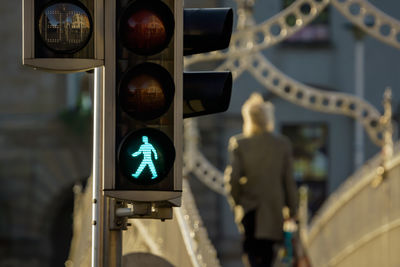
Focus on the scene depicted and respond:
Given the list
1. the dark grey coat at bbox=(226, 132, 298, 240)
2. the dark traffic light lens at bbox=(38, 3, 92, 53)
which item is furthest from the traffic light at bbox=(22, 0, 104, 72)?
the dark grey coat at bbox=(226, 132, 298, 240)

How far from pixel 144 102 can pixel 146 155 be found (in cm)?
20

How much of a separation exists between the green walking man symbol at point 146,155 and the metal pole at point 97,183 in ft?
0.97

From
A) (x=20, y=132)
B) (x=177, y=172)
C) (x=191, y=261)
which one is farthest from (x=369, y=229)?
(x=20, y=132)

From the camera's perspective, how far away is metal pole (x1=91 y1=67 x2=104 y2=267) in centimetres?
620

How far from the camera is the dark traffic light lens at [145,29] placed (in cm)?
605

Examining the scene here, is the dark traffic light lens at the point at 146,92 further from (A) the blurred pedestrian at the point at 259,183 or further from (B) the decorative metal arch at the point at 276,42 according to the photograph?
(B) the decorative metal arch at the point at 276,42


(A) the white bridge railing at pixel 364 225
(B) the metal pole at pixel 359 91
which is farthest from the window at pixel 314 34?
(A) the white bridge railing at pixel 364 225

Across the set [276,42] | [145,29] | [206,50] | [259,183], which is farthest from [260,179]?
[276,42]

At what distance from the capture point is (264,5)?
36.4 meters

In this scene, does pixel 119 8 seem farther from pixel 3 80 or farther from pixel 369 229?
pixel 3 80

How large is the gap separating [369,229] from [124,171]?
29.9 ft

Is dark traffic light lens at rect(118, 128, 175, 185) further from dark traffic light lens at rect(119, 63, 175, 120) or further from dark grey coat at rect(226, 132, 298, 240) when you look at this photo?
dark grey coat at rect(226, 132, 298, 240)

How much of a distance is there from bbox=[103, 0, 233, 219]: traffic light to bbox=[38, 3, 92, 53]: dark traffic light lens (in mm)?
88

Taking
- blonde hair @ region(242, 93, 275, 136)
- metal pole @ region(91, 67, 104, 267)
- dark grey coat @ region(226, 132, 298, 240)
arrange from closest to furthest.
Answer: metal pole @ region(91, 67, 104, 267), dark grey coat @ region(226, 132, 298, 240), blonde hair @ region(242, 93, 275, 136)
